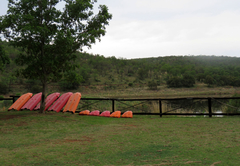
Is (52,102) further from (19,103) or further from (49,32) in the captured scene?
(49,32)

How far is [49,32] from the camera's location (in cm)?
1095

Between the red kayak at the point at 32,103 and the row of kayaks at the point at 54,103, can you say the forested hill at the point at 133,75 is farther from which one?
the row of kayaks at the point at 54,103

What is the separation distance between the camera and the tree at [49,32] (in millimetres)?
10617

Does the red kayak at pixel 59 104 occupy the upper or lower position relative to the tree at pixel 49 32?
lower

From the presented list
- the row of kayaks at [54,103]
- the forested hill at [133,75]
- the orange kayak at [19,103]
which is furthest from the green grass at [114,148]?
the forested hill at [133,75]

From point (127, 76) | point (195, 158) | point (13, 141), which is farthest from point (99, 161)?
point (127, 76)

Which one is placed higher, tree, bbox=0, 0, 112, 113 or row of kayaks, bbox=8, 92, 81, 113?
tree, bbox=0, 0, 112, 113

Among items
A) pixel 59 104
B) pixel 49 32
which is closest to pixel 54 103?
pixel 59 104

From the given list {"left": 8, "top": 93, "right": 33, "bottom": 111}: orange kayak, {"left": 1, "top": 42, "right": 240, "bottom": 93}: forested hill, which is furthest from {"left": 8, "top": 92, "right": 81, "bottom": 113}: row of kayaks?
{"left": 1, "top": 42, "right": 240, "bottom": 93}: forested hill

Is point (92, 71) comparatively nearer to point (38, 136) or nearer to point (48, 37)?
point (48, 37)

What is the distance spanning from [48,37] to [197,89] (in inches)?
1269

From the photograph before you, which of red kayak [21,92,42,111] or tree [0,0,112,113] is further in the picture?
red kayak [21,92,42,111]

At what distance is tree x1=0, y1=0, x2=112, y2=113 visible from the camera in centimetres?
1062

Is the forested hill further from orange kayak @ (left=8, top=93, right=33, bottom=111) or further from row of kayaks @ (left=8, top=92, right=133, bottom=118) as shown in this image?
row of kayaks @ (left=8, top=92, right=133, bottom=118)
